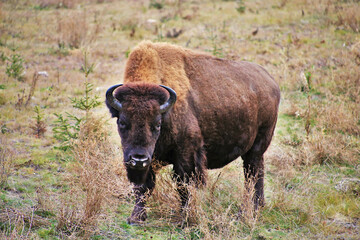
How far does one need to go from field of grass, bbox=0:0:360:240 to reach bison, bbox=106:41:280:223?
1.15 feet

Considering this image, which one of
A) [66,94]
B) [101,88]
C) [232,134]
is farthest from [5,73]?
[232,134]

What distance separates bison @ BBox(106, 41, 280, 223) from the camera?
14.6ft

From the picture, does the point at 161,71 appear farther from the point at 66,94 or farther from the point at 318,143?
the point at 66,94

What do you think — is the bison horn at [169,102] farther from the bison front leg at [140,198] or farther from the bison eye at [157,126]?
the bison front leg at [140,198]

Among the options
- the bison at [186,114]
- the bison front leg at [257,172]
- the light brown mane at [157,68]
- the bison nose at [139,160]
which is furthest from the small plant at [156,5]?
the bison nose at [139,160]

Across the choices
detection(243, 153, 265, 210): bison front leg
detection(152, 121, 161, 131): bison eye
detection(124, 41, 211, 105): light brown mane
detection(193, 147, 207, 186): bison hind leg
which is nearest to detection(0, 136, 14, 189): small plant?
detection(124, 41, 211, 105): light brown mane

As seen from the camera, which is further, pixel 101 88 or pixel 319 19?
pixel 319 19

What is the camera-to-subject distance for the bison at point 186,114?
14.6ft

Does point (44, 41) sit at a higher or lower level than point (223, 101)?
lower

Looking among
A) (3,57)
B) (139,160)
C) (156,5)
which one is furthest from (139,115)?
(156,5)

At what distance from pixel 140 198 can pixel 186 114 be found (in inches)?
52.4

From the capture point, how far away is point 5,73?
10.2 metres

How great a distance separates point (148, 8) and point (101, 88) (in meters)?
11.7

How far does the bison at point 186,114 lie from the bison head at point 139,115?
1 centimetres
